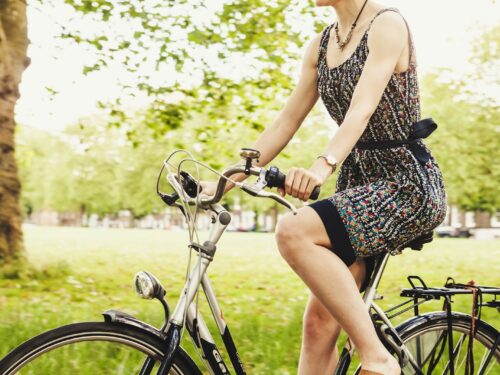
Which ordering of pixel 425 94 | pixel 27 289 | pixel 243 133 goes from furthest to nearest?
1. pixel 425 94
2. pixel 243 133
3. pixel 27 289

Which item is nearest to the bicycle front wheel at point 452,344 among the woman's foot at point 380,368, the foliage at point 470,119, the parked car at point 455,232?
the woman's foot at point 380,368

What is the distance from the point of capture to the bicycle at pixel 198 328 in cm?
218

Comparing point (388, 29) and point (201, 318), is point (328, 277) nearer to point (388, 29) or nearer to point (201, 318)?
point (201, 318)

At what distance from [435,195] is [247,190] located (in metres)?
0.81

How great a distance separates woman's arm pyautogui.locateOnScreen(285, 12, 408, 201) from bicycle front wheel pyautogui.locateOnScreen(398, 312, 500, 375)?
98 centimetres

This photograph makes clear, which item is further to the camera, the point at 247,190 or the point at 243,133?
the point at 243,133

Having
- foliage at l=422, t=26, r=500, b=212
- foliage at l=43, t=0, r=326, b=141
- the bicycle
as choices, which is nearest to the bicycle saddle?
the bicycle

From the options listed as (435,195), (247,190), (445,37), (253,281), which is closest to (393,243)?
(435,195)

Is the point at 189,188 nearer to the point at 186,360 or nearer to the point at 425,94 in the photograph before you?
the point at 186,360

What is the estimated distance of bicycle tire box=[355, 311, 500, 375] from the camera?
306 centimetres

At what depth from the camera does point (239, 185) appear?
2.27 m

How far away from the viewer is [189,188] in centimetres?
256

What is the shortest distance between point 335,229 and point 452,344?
990 millimetres

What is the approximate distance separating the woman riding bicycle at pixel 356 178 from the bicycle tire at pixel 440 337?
1.15ft
